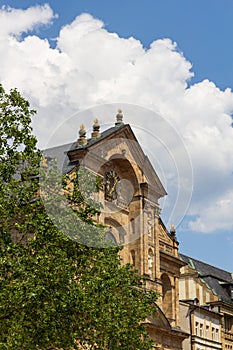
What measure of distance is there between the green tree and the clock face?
24.0 metres

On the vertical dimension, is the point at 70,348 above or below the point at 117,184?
below

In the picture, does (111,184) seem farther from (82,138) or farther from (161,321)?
(161,321)

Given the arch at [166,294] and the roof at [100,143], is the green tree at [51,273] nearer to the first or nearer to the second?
the roof at [100,143]

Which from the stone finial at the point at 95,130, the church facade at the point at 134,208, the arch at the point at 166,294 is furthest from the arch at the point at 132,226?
the stone finial at the point at 95,130

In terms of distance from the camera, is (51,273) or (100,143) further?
(100,143)

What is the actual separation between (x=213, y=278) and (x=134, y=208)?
32.9 metres

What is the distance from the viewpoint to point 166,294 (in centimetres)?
7175

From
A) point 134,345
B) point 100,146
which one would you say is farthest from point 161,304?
point 134,345

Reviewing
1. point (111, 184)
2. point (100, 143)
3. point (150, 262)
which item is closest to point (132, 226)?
point (150, 262)

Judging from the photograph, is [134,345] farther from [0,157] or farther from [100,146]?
[100,146]

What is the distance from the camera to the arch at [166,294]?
71.4 m

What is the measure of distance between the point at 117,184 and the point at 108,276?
29.6 meters

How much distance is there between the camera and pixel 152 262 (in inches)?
2662

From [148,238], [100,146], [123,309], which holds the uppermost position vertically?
[100,146]
